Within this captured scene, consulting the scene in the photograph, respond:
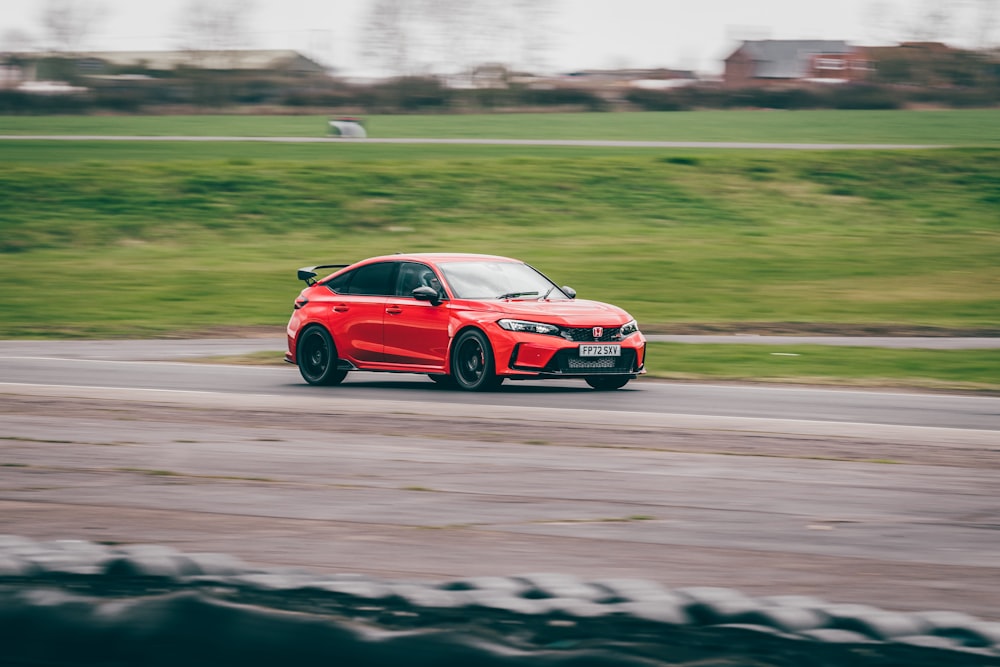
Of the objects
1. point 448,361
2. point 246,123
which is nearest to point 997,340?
point 448,361

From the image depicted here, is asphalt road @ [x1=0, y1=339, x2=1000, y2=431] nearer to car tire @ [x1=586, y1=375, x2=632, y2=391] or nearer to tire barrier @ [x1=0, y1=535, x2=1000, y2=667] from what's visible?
car tire @ [x1=586, y1=375, x2=632, y2=391]

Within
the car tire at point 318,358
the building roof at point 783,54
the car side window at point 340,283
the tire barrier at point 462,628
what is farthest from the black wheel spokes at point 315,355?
the building roof at point 783,54

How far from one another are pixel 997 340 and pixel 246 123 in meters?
49.2

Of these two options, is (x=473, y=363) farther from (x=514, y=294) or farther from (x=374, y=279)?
(x=374, y=279)

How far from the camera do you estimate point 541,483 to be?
880 cm

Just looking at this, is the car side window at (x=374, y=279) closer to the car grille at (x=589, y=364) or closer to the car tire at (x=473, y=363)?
the car tire at (x=473, y=363)

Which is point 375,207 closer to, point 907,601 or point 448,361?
point 448,361

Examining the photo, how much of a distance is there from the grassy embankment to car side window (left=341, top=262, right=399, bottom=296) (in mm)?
3482

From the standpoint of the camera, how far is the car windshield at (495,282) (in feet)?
50.3

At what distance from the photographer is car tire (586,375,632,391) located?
50.2 ft

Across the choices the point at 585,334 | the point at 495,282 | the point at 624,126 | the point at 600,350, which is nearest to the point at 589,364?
the point at 600,350

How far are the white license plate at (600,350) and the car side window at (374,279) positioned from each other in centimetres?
230

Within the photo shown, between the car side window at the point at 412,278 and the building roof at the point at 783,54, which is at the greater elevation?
the building roof at the point at 783,54

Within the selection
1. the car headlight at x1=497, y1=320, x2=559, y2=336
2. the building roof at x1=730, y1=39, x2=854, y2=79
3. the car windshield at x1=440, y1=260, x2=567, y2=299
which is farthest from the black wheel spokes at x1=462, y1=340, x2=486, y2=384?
the building roof at x1=730, y1=39, x2=854, y2=79
